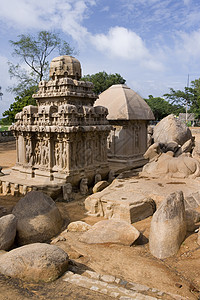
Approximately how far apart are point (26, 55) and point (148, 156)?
1603 centimetres

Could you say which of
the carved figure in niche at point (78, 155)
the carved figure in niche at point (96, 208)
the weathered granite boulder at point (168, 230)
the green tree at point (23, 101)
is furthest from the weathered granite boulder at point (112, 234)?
the green tree at point (23, 101)

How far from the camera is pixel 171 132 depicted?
1555 cm

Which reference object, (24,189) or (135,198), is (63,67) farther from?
(135,198)

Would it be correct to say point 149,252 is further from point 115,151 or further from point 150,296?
point 115,151

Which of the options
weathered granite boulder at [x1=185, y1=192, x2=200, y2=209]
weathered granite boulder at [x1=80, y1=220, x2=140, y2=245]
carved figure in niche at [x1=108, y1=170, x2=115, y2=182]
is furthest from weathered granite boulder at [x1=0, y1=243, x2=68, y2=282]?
carved figure in niche at [x1=108, y1=170, x2=115, y2=182]

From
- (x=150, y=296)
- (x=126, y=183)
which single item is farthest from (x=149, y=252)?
(x=126, y=183)

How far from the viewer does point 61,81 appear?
9.50 m

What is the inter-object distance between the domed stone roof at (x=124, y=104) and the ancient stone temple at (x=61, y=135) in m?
1.83

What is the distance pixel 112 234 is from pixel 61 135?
4.29 metres

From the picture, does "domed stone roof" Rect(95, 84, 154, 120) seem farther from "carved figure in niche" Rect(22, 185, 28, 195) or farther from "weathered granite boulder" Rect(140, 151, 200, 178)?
"carved figure in niche" Rect(22, 185, 28, 195)

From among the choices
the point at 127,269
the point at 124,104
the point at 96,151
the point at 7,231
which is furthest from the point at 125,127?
the point at 127,269

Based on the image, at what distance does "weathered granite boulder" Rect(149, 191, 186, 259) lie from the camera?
5184mm

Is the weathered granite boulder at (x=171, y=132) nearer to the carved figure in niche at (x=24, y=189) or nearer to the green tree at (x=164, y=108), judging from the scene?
the carved figure in niche at (x=24, y=189)

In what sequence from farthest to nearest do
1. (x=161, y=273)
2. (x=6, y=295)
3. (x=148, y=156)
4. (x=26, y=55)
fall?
(x=26, y=55), (x=148, y=156), (x=161, y=273), (x=6, y=295)
